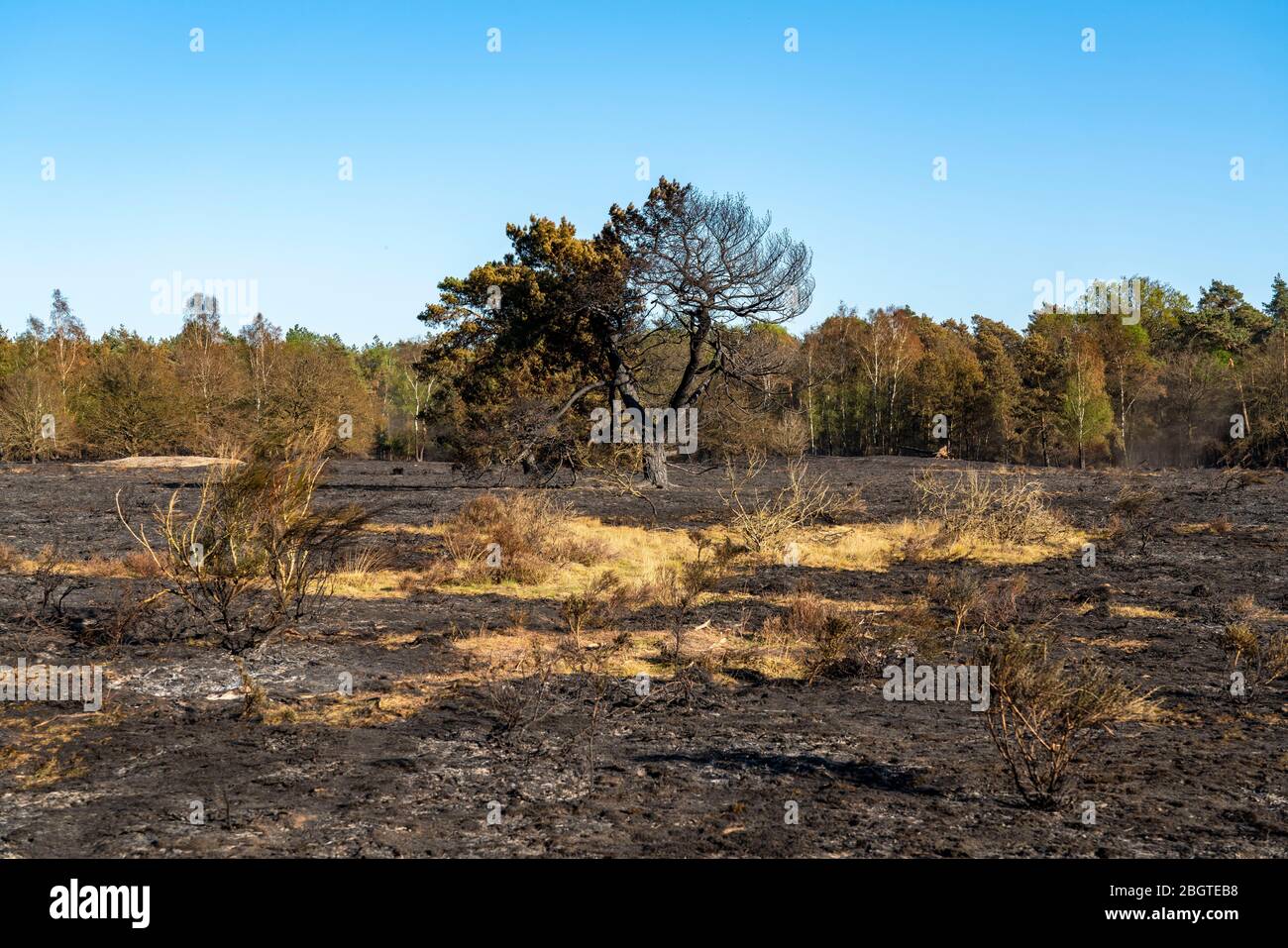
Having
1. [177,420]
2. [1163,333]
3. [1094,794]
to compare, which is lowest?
[1094,794]

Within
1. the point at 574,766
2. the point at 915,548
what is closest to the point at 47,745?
the point at 574,766

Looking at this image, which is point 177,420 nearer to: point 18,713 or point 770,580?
point 770,580

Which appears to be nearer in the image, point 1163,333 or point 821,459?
point 821,459

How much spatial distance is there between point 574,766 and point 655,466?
23285 mm

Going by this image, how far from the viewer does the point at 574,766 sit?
7930 mm

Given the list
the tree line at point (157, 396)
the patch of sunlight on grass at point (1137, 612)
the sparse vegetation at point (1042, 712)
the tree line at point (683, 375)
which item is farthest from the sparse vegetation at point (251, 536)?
the tree line at point (157, 396)

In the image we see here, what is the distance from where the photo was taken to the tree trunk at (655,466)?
30.9 meters

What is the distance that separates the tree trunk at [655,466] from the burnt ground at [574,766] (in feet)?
56.8

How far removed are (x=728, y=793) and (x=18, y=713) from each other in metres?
6.44

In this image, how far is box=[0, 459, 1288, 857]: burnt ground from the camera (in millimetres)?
6414

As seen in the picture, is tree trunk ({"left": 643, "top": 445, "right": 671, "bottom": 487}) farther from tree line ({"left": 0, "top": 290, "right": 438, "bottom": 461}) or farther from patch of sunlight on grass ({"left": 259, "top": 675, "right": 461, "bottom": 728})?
patch of sunlight on grass ({"left": 259, "top": 675, "right": 461, "bottom": 728})

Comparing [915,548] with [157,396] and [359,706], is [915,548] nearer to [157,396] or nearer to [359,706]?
[359,706]

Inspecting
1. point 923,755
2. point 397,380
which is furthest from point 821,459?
point 397,380
